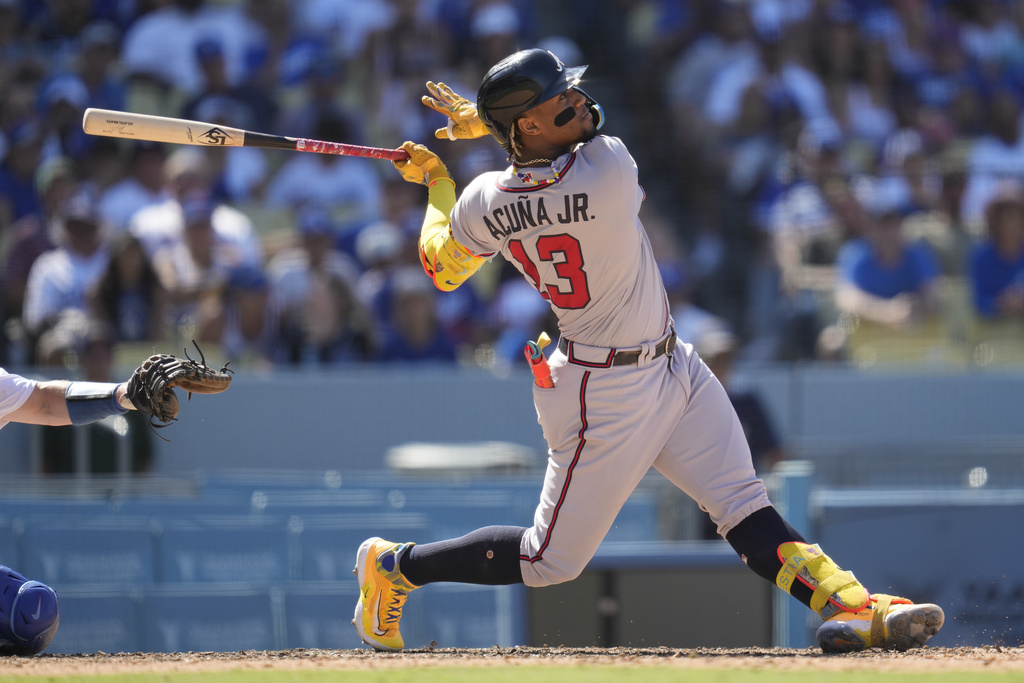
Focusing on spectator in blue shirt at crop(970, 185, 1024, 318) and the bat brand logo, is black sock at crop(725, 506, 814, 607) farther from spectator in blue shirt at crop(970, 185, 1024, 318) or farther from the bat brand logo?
spectator in blue shirt at crop(970, 185, 1024, 318)

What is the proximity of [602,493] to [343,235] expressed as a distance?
5.17 m

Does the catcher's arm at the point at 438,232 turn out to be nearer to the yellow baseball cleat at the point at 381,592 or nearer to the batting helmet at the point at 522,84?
the batting helmet at the point at 522,84

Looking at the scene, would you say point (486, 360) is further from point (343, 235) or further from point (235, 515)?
point (235, 515)

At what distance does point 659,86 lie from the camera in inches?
385

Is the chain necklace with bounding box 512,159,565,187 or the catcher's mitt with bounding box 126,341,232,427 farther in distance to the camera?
the catcher's mitt with bounding box 126,341,232,427

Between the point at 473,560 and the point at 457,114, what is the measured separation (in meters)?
1.42

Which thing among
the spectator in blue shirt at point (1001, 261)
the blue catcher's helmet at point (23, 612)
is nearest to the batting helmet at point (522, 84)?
the blue catcher's helmet at point (23, 612)

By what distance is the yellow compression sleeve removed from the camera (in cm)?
366

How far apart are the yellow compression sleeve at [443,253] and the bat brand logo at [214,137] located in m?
0.81

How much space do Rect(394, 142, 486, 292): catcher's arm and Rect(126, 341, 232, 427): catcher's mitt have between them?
74cm

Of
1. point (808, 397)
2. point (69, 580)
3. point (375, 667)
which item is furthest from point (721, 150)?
point (375, 667)

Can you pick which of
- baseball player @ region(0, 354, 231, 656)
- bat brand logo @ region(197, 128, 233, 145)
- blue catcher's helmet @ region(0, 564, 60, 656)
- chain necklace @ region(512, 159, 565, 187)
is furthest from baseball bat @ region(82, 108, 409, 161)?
blue catcher's helmet @ region(0, 564, 60, 656)

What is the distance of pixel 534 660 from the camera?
3.55m

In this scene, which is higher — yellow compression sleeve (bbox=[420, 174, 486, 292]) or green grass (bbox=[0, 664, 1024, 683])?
yellow compression sleeve (bbox=[420, 174, 486, 292])
